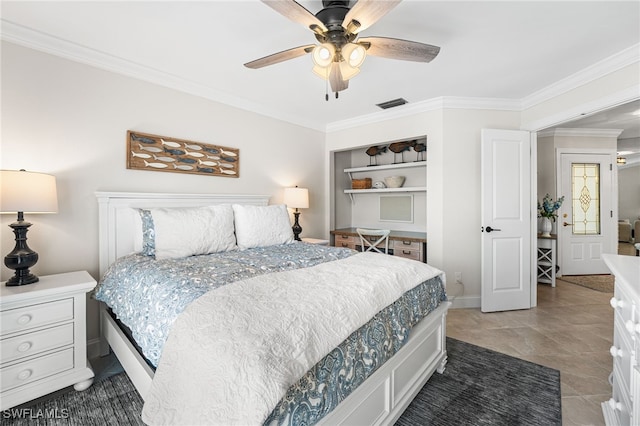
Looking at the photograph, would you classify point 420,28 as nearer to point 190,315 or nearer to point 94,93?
point 190,315

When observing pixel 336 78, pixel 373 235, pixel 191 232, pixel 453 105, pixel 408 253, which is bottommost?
pixel 408 253

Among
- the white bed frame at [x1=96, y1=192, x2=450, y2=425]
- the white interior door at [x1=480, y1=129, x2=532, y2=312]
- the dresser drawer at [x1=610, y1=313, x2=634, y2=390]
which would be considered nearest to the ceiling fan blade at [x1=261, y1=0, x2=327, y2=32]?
the white bed frame at [x1=96, y1=192, x2=450, y2=425]

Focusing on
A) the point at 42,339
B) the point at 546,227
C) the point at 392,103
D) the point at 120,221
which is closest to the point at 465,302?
the point at 546,227

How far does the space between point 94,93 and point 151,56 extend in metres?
0.55

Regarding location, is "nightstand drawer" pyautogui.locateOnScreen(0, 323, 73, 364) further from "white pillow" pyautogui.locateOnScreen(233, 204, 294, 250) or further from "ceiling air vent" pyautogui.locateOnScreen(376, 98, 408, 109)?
"ceiling air vent" pyautogui.locateOnScreen(376, 98, 408, 109)

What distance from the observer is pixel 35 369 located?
1.71 meters

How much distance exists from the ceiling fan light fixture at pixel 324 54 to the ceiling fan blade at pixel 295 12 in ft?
0.30

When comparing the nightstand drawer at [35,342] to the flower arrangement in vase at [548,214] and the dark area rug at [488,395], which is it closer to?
the dark area rug at [488,395]

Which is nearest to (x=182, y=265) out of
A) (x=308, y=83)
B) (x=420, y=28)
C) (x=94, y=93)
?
(x=94, y=93)

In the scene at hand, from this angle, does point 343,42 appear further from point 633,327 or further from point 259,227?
point 633,327

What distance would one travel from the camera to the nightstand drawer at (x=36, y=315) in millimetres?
1599

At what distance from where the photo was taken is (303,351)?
3.23ft

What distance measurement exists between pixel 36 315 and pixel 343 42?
8.11 feet

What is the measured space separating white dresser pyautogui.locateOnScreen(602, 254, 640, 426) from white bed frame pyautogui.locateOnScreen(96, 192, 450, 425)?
878mm
